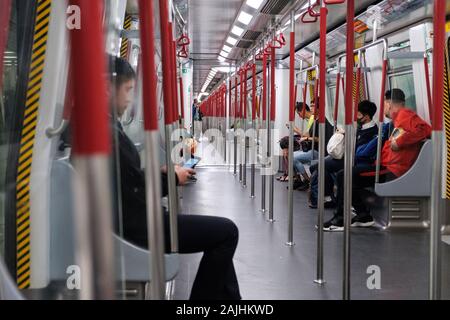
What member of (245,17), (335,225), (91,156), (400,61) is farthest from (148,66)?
(245,17)

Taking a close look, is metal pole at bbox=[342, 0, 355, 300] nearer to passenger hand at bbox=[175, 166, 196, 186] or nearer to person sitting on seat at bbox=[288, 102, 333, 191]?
passenger hand at bbox=[175, 166, 196, 186]

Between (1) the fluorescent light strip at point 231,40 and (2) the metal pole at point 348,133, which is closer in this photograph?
(2) the metal pole at point 348,133

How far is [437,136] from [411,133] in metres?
3.35

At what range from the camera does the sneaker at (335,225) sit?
487 centimetres

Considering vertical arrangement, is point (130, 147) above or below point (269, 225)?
above

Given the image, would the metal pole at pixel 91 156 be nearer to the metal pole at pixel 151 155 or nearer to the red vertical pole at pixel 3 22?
the metal pole at pixel 151 155

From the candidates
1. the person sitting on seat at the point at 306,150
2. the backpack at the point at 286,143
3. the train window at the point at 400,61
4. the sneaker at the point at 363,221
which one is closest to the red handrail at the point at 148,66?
the sneaker at the point at 363,221

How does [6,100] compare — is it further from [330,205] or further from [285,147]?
[285,147]

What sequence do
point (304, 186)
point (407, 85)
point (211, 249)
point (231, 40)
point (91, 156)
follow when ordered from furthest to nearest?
point (231, 40) < point (304, 186) < point (407, 85) < point (211, 249) < point (91, 156)

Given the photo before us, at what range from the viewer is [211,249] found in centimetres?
229

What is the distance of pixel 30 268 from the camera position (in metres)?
1.79

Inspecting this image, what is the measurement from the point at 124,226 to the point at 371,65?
20.8ft
